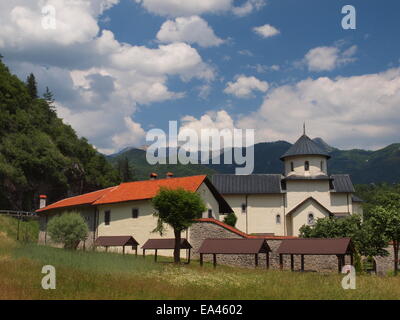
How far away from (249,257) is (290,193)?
2078 cm

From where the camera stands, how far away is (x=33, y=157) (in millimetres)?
64750

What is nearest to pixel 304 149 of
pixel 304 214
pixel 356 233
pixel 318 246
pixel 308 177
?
pixel 308 177

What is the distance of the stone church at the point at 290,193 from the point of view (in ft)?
167

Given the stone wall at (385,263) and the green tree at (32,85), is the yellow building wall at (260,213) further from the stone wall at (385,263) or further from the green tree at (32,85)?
the green tree at (32,85)

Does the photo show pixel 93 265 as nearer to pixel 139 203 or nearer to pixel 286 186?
pixel 139 203

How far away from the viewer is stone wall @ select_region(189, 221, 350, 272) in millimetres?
32219

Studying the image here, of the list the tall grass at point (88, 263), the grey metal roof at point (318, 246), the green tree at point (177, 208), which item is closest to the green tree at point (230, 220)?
the green tree at point (177, 208)

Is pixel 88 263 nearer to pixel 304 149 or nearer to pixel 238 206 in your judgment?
pixel 238 206

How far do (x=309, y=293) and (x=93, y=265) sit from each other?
10.9m

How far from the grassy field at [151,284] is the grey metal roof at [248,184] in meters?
31.2
